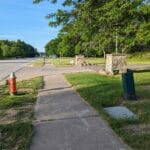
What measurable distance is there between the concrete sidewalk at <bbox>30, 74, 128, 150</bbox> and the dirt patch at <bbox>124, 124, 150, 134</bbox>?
0.40m

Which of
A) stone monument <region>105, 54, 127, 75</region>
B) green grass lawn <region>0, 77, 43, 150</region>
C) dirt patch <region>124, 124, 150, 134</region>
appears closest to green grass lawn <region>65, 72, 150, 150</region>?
dirt patch <region>124, 124, 150, 134</region>

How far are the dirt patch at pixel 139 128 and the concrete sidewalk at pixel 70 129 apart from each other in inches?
15.7

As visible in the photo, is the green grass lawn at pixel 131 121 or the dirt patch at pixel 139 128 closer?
the green grass lawn at pixel 131 121

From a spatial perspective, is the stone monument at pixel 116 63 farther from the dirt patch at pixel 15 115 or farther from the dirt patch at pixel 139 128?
the dirt patch at pixel 139 128

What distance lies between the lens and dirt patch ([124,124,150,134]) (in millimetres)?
7614

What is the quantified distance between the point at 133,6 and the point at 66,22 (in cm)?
588

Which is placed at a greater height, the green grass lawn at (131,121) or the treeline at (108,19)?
the treeline at (108,19)

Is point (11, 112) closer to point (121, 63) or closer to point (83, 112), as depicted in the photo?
point (83, 112)

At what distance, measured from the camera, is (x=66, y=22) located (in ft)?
79.7

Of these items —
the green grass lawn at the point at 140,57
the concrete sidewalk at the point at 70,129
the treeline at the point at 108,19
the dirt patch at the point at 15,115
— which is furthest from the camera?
the green grass lawn at the point at 140,57

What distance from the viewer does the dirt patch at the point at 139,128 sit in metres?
7.61

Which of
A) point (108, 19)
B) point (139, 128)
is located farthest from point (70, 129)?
point (108, 19)

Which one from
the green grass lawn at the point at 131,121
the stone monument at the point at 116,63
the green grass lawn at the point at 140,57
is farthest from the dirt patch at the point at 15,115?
the green grass lawn at the point at 140,57

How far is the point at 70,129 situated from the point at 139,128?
51.3 inches
